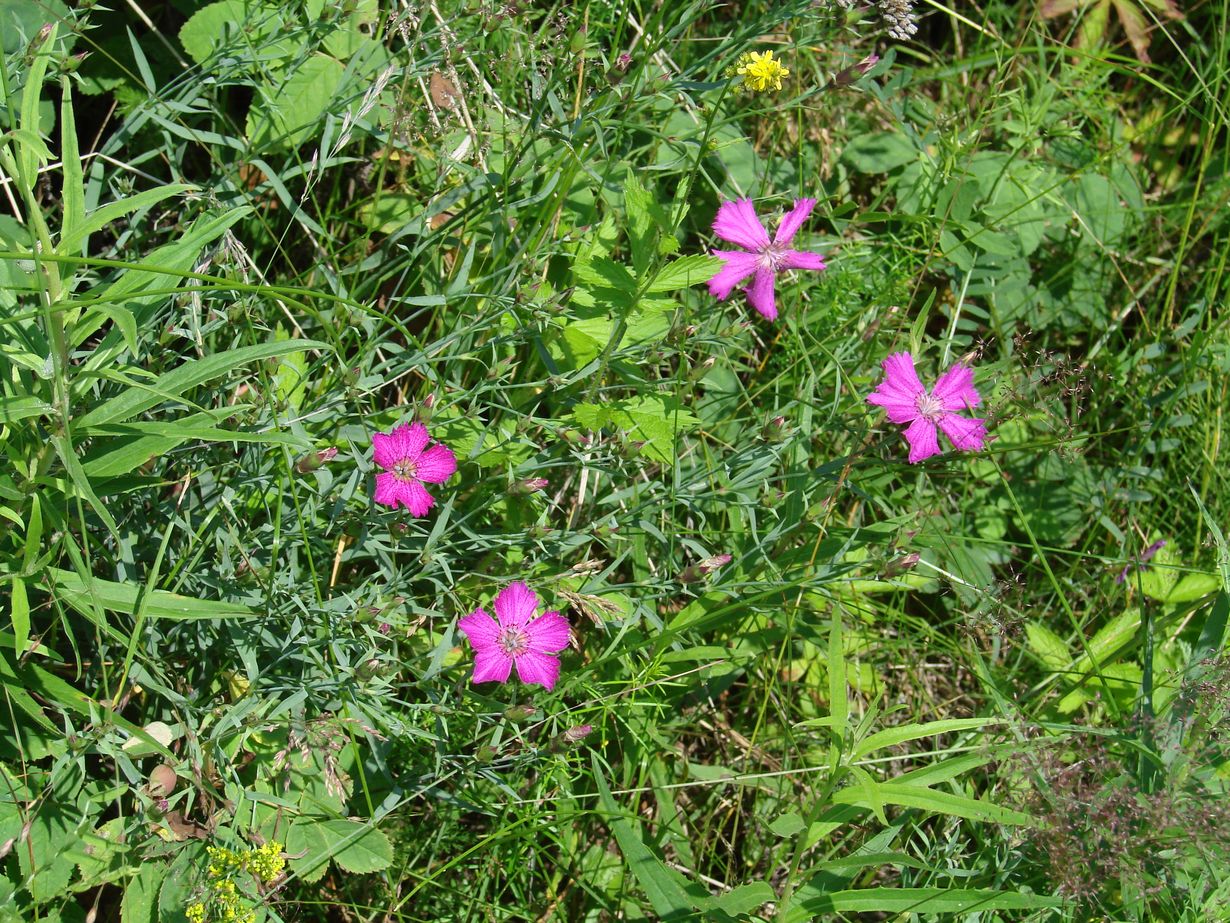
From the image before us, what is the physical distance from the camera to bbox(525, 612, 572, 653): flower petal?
82.7 inches

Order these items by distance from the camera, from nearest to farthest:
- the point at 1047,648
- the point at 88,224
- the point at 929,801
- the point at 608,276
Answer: the point at 88,224
the point at 929,801
the point at 608,276
the point at 1047,648

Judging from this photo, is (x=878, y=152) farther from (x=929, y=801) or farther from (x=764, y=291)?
(x=929, y=801)

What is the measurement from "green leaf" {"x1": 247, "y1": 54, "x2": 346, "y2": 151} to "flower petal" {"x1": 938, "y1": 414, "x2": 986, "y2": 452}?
1474 millimetres

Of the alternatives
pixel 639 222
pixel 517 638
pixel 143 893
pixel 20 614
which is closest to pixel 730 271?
pixel 639 222

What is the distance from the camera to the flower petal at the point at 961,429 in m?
2.21

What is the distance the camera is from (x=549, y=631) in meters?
2.11

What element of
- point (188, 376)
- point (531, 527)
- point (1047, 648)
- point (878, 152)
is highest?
point (188, 376)

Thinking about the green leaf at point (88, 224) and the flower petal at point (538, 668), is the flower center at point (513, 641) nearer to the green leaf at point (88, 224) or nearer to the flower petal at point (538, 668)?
the flower petal at point (538, 668)

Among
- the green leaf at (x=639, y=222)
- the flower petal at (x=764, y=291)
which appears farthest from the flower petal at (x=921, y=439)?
the green leaf at (x=639, y=222)

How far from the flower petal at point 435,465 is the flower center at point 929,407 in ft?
3.10

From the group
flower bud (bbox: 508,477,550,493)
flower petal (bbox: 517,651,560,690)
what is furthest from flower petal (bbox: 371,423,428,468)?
flower petal (bbox: 517,651,560,690)

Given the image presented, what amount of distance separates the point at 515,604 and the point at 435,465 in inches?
12.5

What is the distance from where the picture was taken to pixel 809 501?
2.38m

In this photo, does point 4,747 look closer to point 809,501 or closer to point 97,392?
point 97,392
